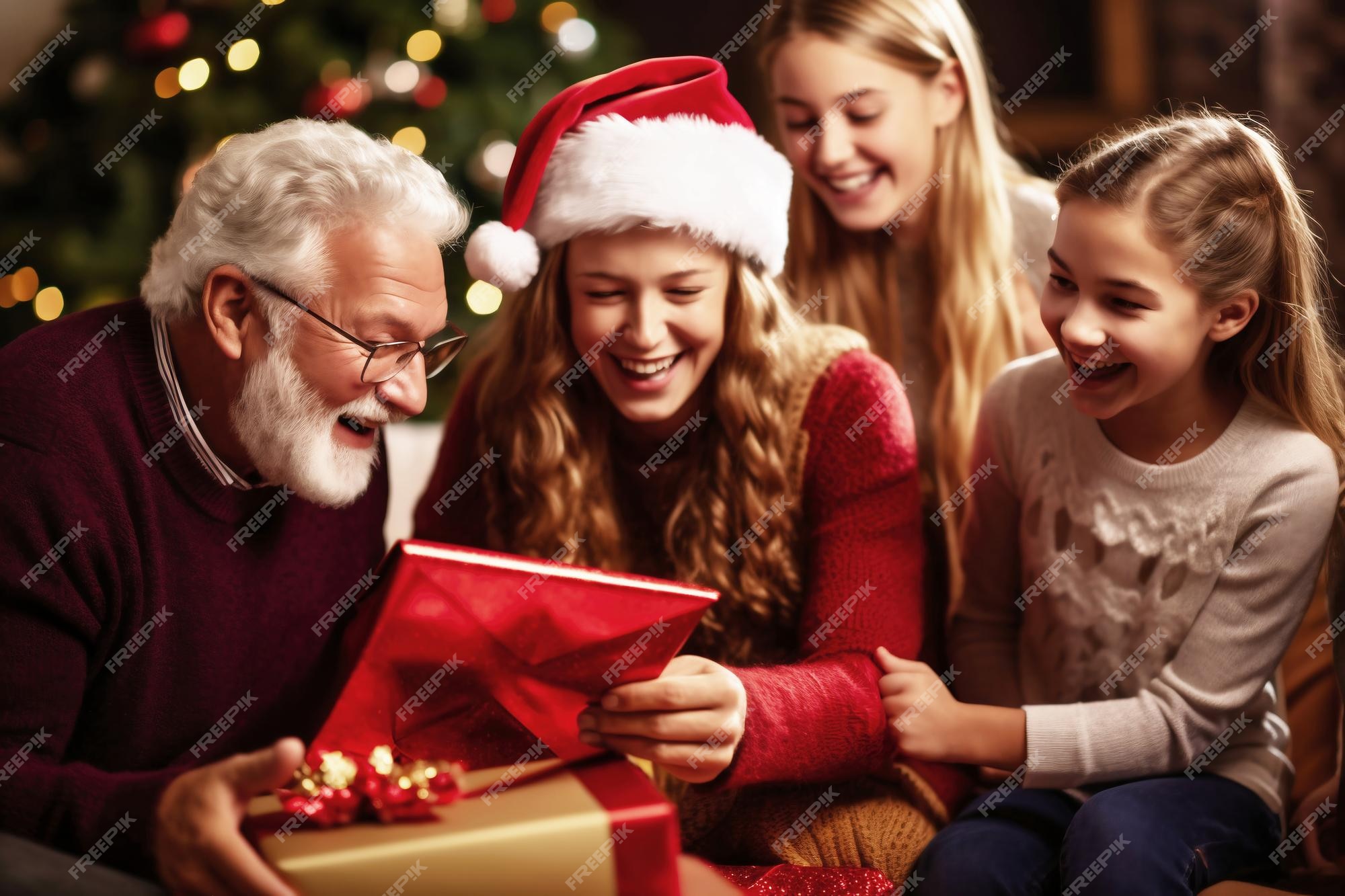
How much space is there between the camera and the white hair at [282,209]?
4.66 ft

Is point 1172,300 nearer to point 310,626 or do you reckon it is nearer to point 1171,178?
point 1171,178

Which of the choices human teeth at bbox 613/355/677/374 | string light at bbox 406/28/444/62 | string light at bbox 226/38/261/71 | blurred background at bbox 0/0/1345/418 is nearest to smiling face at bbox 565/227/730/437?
human teeth at bbox 613/355/677/374

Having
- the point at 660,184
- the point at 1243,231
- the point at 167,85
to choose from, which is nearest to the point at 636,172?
the point at 660,184

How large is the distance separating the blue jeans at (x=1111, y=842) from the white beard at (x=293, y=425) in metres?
0.90

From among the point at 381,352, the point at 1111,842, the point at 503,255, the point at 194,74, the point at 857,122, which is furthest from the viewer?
the point at 194,74

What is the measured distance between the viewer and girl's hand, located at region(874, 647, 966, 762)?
1501 mm

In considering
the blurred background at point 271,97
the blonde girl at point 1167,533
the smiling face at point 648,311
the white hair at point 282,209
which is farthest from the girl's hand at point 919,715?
the blurred background at point 271,97

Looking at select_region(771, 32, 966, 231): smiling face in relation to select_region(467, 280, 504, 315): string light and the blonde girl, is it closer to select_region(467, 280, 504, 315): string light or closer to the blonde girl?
the blonde girl

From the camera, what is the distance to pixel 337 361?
1444 millimetres

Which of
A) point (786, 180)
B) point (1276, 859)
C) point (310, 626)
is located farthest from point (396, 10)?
point (1276, 859)

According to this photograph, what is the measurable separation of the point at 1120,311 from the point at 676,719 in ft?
2.42

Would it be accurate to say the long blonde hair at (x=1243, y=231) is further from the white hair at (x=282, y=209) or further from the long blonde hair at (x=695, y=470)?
the white hair at (x=282, y=209)

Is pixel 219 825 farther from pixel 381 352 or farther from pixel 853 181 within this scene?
pixel 853 181

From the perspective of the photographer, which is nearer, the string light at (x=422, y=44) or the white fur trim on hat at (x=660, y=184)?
the white fur trim on hat at (x=660, y=184)
